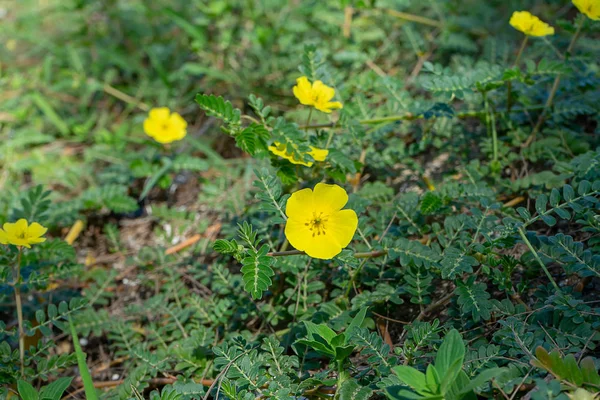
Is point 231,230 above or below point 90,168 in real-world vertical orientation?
above

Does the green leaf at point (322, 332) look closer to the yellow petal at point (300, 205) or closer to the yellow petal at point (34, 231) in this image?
the yellow petal at point (300, 205)

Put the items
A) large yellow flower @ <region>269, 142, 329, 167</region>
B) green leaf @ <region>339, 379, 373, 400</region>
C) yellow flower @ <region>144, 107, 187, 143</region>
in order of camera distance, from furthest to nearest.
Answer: yellow flower @ <region>144, 107, 187, 143</region> → large yellow flower @ <region>269, 142, 329, 167</region> → green leaf @ <region>339, 379, 373, 400</region>

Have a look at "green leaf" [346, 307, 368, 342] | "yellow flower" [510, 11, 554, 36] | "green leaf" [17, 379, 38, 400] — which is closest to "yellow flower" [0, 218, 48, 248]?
"green leaf" [17, 379, 38, 400]

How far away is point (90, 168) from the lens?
3078 mm

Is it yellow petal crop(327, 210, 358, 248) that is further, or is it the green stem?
yellow petal crop(327, 210, 358, 248)

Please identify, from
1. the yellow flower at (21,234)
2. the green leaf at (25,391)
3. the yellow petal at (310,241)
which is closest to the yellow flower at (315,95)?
the yellow petal at (310,241)

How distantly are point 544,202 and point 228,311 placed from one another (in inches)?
46.0

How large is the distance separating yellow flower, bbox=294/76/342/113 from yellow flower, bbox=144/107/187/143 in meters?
1.27

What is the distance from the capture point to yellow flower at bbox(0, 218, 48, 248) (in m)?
1.69

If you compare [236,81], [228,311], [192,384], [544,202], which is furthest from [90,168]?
[544,202]

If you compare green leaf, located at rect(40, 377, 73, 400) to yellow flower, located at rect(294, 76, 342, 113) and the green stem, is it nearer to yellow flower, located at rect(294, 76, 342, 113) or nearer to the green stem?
the green stem

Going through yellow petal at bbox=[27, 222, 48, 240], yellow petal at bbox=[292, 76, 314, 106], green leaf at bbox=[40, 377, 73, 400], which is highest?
yellow petal at bbox=[292, 76, 314, 106]

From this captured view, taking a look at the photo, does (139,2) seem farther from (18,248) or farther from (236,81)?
(18,248)

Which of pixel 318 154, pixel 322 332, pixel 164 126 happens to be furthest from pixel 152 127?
pixel 322 332
